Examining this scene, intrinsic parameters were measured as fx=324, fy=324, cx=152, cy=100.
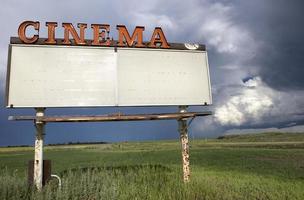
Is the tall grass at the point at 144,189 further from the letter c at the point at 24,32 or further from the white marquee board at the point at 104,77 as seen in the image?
the letter c at the point at 24,32

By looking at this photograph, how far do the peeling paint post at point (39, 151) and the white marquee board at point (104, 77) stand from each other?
787 millimetres

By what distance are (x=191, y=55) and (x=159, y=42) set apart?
5.78 ft

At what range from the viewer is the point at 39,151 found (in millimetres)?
12883

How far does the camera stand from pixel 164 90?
15.2 metres

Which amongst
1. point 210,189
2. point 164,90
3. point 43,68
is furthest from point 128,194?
point 43,68

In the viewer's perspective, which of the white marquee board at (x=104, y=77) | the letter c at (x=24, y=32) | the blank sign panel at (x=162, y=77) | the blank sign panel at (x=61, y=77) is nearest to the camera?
the blank sign panel at (x=61, y=77)

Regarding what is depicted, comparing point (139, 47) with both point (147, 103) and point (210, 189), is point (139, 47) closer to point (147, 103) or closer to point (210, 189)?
point (147, 103)

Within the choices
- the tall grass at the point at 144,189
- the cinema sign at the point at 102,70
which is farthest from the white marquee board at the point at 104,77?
the tall grass at the point at 144,189

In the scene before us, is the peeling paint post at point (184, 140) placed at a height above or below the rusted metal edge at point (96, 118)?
below

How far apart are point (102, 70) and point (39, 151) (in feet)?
14.2

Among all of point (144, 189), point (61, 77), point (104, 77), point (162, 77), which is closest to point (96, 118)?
point (104, 77)

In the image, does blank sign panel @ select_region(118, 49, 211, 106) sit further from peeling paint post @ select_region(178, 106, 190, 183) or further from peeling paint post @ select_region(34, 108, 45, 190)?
peeling paint post @ select_region(34, 108, 45, 190)

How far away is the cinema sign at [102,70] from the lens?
1363cm

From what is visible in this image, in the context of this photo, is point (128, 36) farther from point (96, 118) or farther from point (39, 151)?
point (39, 151)
